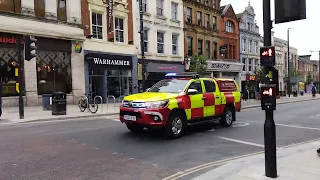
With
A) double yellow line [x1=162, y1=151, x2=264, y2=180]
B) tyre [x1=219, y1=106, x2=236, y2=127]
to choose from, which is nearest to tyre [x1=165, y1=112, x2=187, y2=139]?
double yellow line [x1=162, y1=151, x2=264, y2=180]

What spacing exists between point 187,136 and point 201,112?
105cm

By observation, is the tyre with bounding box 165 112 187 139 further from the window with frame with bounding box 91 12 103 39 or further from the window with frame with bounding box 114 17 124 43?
the window with frame with bounding box 114 17 124 43

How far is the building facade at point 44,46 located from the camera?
789 inches

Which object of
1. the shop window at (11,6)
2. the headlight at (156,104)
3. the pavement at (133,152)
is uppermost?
the shop window at (11,6)

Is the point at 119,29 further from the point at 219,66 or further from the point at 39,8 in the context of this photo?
the point at 219,66

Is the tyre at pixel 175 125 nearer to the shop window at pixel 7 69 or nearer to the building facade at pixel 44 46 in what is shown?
the building facade at pixel 44 46

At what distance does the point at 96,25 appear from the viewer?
83.8 ft

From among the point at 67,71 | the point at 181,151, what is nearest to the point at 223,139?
the point at 181,151

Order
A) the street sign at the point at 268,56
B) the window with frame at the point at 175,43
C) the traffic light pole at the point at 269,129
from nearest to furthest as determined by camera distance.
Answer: the street sign at the point at 268,56, the traffic light pole at the point at 269,129, the window with frame at the point at 175,43

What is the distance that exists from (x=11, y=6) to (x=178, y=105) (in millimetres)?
15975

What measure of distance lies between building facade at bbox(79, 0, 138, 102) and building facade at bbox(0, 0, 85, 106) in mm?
853

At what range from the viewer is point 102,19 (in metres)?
26.0

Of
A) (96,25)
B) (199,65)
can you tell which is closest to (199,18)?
(199,65)

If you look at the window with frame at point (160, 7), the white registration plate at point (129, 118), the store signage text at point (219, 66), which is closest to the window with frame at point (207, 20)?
the store signage text at point (219, 66)
